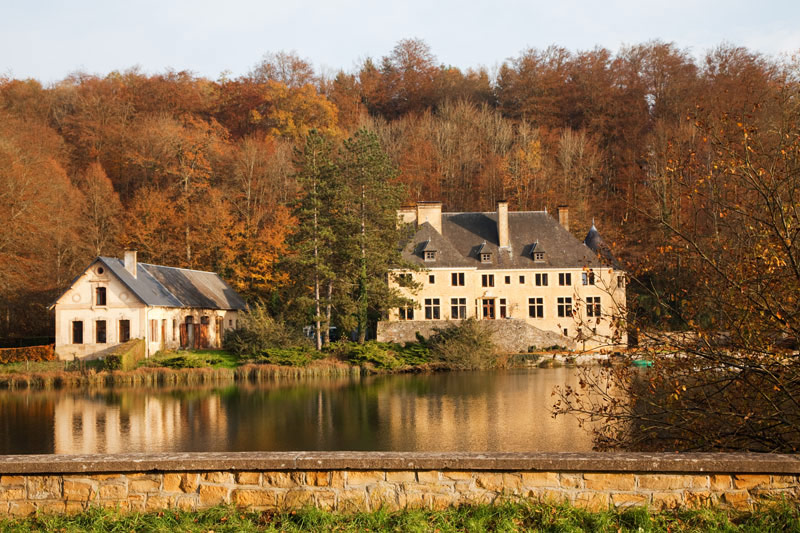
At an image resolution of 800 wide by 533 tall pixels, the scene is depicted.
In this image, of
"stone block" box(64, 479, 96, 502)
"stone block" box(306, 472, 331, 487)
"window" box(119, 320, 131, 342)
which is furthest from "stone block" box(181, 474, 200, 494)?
"window" box(119, 320, 131, 342)

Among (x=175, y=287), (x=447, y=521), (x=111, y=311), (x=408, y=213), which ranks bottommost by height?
(x=447, y=521)

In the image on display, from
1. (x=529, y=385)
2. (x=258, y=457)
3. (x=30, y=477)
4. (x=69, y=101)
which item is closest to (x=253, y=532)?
(x=258, y=457)

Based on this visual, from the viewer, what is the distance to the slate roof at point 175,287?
34016mm

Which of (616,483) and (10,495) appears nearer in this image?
(616,483)

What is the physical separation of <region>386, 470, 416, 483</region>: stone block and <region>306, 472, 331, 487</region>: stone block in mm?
464

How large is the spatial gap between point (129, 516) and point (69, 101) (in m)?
55.0

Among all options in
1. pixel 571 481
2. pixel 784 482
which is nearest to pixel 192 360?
pixel 571 481

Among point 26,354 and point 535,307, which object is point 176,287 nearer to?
point 26,354

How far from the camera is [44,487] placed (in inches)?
224

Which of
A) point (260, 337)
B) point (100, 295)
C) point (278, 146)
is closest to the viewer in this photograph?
point (260, 337)

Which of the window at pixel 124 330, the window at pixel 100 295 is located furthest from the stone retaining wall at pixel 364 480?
the window at pixel 100 295

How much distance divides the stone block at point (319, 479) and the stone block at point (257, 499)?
29 cm

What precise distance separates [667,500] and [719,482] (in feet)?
1.32

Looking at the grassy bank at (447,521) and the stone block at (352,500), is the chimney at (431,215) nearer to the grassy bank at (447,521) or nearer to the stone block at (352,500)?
the stone block at (352,500)
